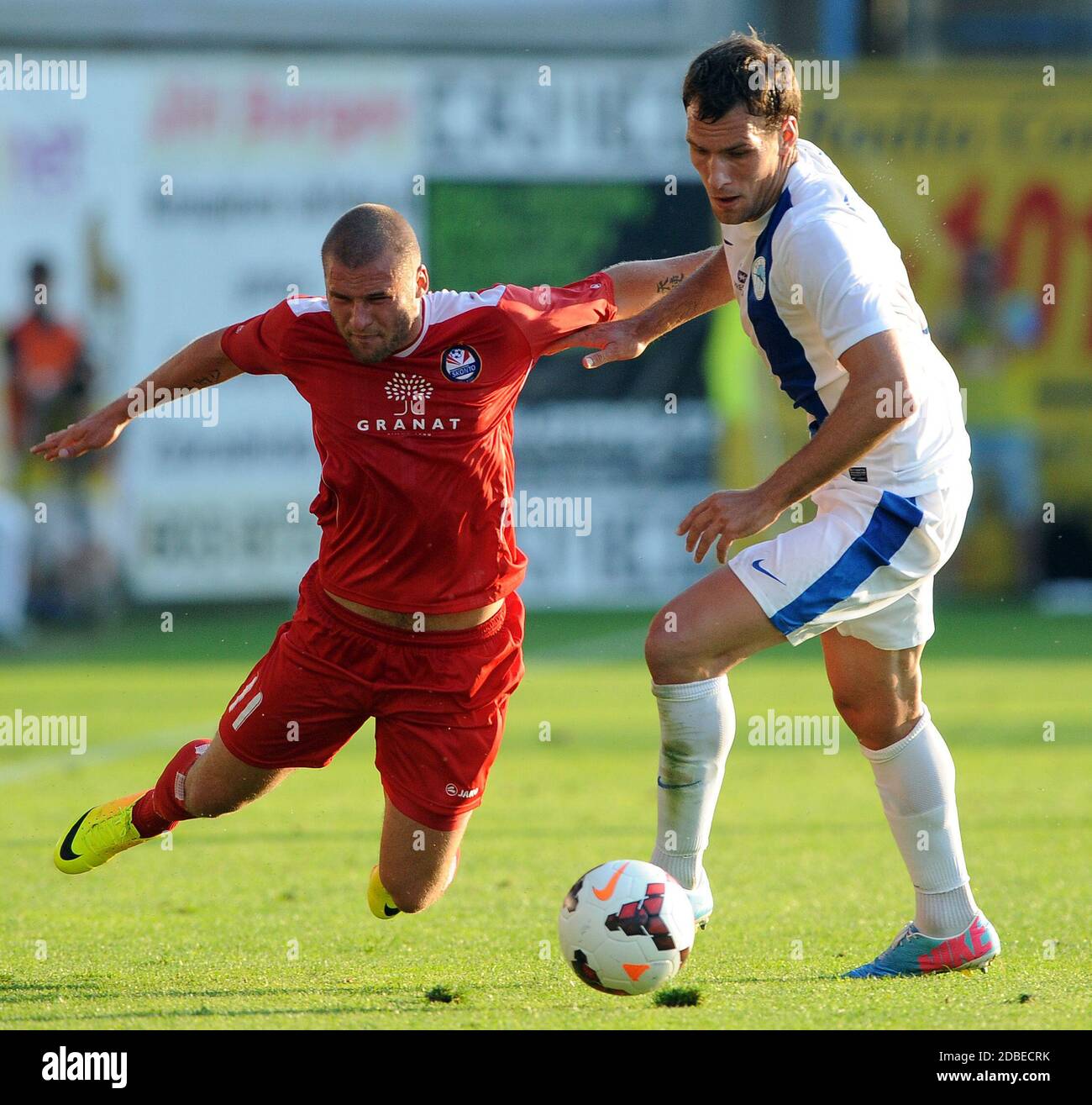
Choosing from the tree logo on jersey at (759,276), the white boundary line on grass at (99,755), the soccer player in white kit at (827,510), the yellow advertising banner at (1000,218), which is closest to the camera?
the soccer player in white kit at (827,510)

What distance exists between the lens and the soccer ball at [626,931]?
179 inches

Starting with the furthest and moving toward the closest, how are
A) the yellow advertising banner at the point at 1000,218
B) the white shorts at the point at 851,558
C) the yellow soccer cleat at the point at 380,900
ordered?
the yellow advertising banner at the point at 1000,218
the yellow soccer cleat at the point at 380,900
the white shorts at the point at 851,558

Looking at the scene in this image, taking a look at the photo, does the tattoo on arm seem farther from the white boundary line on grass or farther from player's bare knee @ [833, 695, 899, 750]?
the white boundary line on grass

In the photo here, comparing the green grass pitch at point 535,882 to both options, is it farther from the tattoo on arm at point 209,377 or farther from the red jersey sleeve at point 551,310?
the red jersey sleeve at point 551,310

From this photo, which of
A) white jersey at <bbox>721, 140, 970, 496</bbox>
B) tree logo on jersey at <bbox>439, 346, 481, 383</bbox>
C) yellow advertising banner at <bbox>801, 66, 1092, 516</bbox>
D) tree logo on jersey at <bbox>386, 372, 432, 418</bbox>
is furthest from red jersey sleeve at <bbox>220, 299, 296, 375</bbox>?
yellow advertising banner at <bbox>801, 66, 1092, 516</bbox>

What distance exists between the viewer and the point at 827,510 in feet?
16.1

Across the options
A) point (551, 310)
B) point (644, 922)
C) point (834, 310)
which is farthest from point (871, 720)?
point (551, 310)

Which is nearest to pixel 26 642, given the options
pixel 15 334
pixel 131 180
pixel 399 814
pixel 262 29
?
Answer: pixel 15 334

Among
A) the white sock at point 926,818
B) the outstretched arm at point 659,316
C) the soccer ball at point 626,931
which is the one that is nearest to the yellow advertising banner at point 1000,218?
the outstretched arm at point 659,316

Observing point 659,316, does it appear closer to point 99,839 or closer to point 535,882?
point 535,882

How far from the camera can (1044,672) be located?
14.3 meters

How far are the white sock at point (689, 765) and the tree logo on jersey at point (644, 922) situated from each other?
0.33 metres

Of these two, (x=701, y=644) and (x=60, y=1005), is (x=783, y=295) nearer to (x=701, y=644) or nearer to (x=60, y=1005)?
(x=701, y=644)

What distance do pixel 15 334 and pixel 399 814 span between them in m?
14.5
